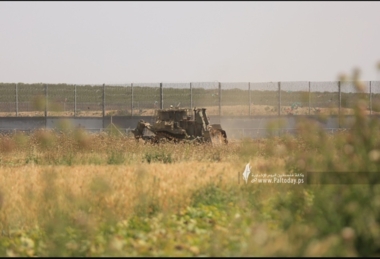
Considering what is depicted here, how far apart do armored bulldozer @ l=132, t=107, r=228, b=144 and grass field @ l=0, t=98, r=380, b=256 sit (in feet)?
42.8

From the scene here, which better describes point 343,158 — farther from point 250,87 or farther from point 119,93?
point 119,93

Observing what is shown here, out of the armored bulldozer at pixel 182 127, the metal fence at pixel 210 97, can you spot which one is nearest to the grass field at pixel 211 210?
the armored bulldozer at pixel 182 127

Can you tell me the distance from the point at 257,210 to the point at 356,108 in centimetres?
271

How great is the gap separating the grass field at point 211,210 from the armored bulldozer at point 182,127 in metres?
13.0

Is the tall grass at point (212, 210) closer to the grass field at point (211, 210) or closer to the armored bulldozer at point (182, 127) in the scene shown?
the grass field at point (211, 210)

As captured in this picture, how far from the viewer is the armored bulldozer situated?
27031 millimetres

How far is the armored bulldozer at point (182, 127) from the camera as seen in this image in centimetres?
2703

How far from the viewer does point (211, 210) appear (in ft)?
34.0

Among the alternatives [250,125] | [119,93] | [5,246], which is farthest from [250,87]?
[5,246]

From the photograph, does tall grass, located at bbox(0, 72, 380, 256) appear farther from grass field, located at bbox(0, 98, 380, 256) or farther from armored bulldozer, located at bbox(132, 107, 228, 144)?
armored bulldozer, located at bbox(132, 107, 228, 144)

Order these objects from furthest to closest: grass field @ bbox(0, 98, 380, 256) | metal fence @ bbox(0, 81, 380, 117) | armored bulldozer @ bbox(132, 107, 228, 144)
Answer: metal fence @ bbox(0, 81, 380, 117) < armored bulldozer @ bbox(132, 107, 228, 144) < grass field @ bbox(0, 98, 380, 256)

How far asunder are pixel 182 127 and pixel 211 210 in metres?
17.6

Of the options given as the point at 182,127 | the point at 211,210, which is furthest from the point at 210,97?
the point at 211,210

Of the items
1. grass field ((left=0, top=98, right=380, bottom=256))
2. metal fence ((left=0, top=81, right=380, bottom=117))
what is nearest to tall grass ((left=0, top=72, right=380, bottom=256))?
grass field ((left=0, top=98, right=380, bottom=256))
